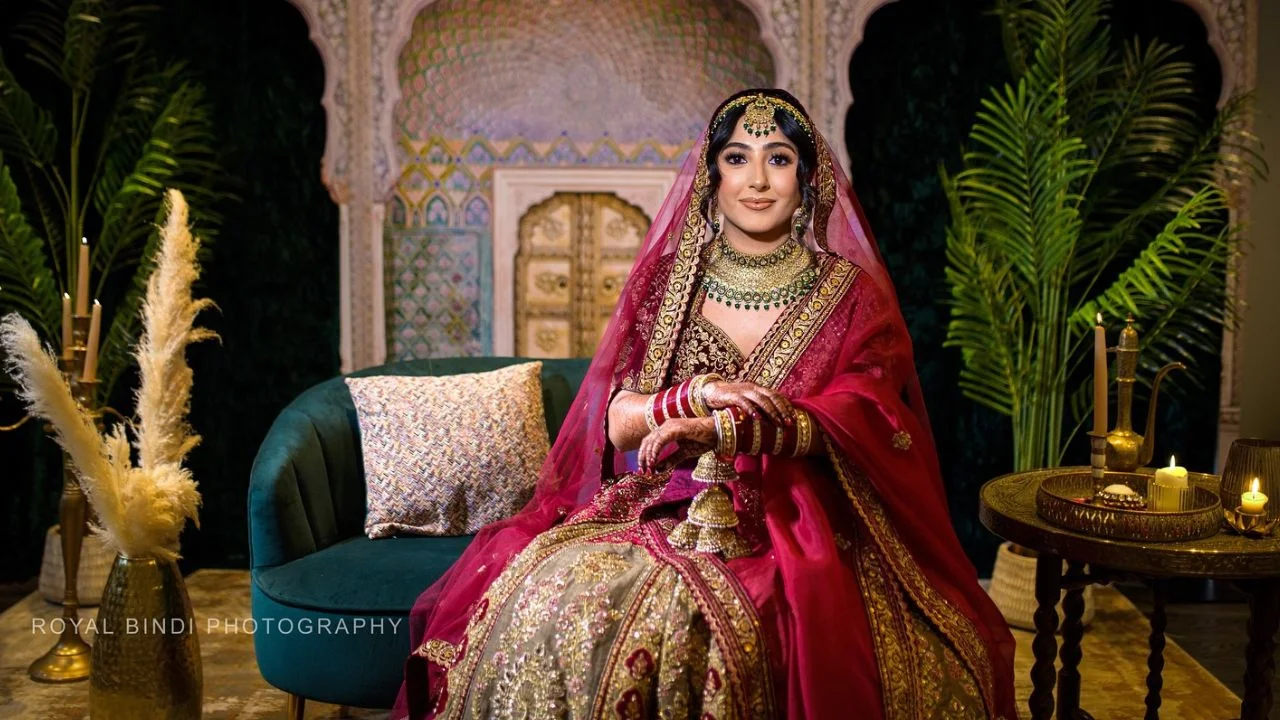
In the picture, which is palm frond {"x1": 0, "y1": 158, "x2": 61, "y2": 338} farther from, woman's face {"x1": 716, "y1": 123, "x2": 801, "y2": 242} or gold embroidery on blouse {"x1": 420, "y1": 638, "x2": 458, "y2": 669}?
woman's face {"x1": 716, "y1": 123, "x2": 801, "y2": 242}

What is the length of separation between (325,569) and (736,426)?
122 centimetres

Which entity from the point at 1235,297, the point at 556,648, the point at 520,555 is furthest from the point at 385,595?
the point at 1235,297

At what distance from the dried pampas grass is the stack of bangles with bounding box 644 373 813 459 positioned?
3.07 feet

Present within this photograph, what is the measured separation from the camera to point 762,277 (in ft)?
8.45

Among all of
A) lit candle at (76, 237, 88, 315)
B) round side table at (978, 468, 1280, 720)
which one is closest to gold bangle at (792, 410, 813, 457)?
round side table at (978, 468, 1280, 720)

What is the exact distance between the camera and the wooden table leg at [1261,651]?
225cm

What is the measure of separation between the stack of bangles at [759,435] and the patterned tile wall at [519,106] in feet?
8.15

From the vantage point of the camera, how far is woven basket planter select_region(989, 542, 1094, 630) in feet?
12.9

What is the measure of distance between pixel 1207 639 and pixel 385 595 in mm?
2813

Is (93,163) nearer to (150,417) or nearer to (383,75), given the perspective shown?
(383,75)

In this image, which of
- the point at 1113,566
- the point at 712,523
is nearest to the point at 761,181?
the point at 712,523

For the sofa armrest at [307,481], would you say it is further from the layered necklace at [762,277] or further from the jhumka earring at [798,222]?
the jhumka earring at [798,222]

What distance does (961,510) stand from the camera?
182 inches

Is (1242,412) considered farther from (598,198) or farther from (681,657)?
(681,657)
